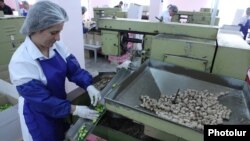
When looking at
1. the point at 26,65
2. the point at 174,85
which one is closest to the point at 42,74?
the point at 26,65

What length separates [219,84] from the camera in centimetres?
110

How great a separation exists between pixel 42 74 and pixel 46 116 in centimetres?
27

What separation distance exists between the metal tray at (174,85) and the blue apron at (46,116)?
37cm

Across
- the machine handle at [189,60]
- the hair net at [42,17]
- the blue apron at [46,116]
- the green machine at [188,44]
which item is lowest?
the blue apron at [46,116]

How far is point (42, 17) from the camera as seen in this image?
908mm

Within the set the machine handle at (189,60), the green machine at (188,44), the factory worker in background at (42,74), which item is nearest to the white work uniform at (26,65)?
the factory worker in background at (42,74)

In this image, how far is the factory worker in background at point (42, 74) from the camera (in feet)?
2.99

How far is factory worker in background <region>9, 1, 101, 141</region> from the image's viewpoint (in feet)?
2.99

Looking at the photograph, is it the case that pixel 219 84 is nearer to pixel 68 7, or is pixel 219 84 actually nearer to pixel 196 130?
pixel 196 130

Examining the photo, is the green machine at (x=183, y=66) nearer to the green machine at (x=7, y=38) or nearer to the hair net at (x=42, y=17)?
the hair net at (x=42, y=17)

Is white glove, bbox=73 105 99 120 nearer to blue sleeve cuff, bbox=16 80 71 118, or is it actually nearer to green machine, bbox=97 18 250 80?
blue sleeve cuff, bbox=16 80 71 118

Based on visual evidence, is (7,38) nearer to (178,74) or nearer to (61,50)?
(61,50)

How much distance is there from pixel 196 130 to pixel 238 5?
20.8 ft

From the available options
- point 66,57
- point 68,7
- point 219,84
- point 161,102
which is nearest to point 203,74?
point 219,84
